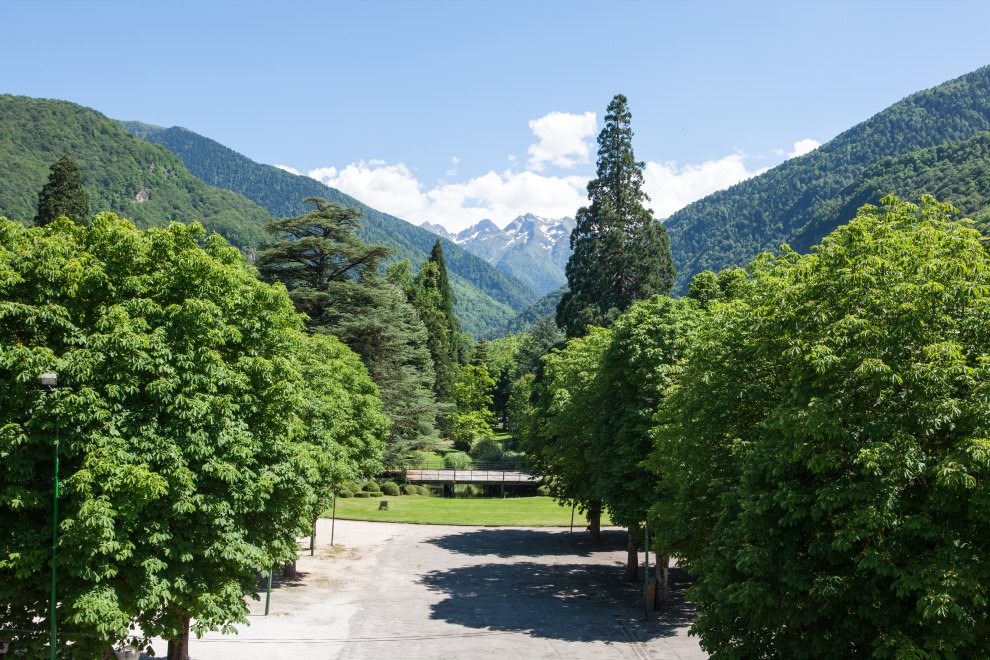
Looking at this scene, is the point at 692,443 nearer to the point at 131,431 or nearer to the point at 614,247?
the point at 131,431

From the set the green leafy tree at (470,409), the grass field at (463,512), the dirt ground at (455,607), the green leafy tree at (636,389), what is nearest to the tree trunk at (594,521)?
the dirt ground at (455,607)

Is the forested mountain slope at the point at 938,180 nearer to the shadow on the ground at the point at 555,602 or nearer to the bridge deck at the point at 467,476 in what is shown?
the bridge deck at the point at 467,476

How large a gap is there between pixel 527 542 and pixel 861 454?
3026cm

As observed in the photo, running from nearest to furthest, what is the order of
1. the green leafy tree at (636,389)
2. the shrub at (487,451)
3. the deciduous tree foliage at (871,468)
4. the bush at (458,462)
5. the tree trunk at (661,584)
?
the deciduous tree foliage at (871,468)
the green leafy tree at (636,389)
the tree trunk at (661,584)
the bush at (458,462)
the shrub at (487,451)

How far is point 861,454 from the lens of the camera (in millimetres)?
9961

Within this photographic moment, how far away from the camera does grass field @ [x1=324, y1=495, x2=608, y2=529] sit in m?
44.2

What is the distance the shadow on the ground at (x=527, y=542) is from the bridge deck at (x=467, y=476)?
1556cm

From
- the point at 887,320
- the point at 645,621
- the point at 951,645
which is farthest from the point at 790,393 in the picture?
the point at 645,621

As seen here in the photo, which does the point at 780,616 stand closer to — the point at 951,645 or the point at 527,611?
the point at 951,645

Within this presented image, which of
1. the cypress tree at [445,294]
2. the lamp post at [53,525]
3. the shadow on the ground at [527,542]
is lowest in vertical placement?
the shadow on the ground at [527,542]

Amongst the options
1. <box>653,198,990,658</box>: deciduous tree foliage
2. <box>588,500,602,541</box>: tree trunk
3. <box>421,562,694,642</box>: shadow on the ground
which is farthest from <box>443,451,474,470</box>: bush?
<box>653,198,990,658</box>: deciduous tree foliage

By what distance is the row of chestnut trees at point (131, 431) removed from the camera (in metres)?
11.9

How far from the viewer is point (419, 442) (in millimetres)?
54562

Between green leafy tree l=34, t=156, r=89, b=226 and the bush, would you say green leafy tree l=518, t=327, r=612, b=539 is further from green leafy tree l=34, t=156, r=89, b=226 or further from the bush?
green leafy tree l=34, t=156, r=89, b=226
